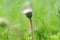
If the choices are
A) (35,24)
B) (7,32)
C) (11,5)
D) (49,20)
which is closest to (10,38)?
(7,32)

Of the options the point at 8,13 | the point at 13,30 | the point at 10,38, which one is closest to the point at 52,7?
the point at 8,13

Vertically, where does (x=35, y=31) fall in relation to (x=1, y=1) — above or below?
below

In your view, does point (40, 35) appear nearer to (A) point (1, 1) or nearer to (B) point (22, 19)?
(B) point (22, 19)

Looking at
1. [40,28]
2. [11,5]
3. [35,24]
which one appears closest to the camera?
[40,28]

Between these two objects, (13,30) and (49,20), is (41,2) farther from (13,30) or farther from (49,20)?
(13,30)

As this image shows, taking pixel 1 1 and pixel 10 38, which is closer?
pixel 10 38

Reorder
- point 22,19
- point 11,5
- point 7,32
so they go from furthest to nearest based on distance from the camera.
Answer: point 11,5, point 22,19, point 7,32
